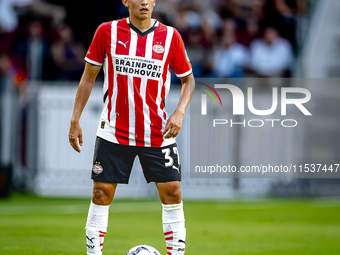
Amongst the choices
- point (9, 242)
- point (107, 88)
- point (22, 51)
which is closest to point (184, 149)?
point (22, 51)

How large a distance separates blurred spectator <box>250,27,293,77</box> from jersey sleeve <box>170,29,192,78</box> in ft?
28.1

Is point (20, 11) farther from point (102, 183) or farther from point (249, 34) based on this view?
point (102, 183)

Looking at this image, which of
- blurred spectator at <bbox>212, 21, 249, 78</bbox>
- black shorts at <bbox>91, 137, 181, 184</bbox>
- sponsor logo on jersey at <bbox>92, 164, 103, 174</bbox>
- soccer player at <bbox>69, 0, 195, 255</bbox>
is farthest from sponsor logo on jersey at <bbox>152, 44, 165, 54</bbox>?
blurred spectator at <bbox>212, 21, 249, 78</bbox>

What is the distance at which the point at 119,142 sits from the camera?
15.4 ft

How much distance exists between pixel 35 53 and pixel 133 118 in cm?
899

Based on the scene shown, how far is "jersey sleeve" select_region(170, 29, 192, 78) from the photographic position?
481cm

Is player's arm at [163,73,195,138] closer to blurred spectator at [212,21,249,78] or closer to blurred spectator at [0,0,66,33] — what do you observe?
blurred spectator at [212,21,249,78]

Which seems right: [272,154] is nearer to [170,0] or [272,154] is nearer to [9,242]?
[170,0]

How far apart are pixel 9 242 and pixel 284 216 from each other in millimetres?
Result: 4837

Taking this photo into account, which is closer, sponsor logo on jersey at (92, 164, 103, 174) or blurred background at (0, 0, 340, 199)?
sponsor logo on jersey at (92, 164, 103, 174)

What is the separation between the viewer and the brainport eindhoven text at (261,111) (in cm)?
1284

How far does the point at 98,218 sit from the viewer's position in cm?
464

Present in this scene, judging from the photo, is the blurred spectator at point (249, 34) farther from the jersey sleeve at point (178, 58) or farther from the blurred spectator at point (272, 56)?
the jersey sleeve at point (178, 58)

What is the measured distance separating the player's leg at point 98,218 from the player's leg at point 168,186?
339mm
